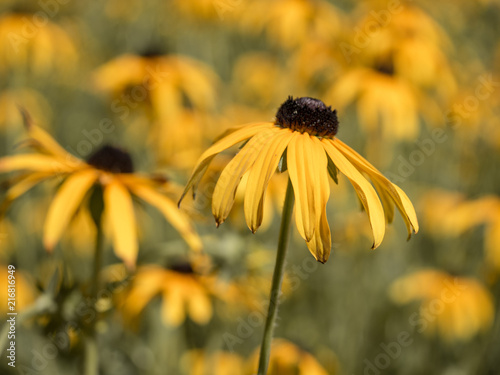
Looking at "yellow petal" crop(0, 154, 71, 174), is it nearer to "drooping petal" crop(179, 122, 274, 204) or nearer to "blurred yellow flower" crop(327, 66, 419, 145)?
"drooping petal" crop(179, 122, 274, 204)

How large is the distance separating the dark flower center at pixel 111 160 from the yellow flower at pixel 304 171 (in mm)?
564

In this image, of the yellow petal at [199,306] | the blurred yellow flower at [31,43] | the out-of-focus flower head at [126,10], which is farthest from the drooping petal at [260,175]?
the out-of-focus flower head at [126,10]

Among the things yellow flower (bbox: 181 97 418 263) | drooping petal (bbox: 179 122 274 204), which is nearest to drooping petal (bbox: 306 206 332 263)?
yellow flower (bbox: 181 97 418 263)

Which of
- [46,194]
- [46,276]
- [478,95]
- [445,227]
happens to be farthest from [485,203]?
[46,194]

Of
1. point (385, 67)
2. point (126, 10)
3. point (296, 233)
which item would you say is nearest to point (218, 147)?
point (296, 233)

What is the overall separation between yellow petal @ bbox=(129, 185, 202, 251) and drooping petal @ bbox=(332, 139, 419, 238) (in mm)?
530

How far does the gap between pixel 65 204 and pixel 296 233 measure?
6.94ft

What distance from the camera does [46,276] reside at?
3594 mm

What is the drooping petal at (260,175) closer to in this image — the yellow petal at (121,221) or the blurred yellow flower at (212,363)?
the yellow petal at (121,221)

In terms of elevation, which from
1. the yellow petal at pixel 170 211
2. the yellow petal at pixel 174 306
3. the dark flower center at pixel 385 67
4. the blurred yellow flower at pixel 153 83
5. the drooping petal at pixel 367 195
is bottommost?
the yellow petal at pixel 174 306

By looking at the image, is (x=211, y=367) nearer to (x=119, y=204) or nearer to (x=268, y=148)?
(x=119, y=204)

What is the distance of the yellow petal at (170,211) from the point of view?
174 cm

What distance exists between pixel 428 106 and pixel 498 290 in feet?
4.31

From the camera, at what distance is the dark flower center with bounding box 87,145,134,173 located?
1.94 meters
